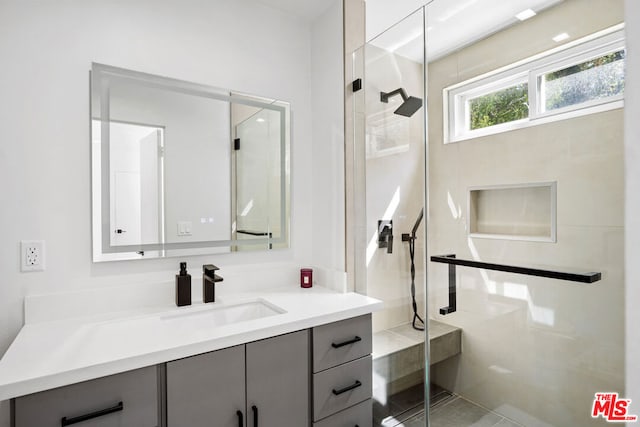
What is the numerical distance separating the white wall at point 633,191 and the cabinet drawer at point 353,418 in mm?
956

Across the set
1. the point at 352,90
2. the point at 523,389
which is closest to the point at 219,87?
the point at 352,90

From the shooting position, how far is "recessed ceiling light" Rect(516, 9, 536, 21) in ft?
3.94

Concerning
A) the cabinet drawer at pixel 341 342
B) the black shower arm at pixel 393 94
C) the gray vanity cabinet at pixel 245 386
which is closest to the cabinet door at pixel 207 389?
the gray vanity cabinet at pixel 245 386

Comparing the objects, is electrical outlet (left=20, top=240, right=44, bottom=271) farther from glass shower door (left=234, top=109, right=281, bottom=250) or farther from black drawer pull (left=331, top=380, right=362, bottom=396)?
black drawer pull (left=331, top=380, right=362, bottom=396)

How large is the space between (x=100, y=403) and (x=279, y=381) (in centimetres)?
58

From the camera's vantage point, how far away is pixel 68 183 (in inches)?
55.0

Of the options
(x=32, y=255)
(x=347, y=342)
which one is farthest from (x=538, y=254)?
(x=32, y=255)

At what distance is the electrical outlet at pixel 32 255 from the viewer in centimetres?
131

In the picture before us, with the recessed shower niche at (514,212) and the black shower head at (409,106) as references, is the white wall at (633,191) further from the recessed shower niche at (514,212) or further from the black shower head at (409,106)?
the black shower head at (409,106)

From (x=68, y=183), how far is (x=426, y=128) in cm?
156

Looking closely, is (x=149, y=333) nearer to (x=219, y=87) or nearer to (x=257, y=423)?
(x=257, y=423)

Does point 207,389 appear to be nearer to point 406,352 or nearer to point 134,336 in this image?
point 134,336

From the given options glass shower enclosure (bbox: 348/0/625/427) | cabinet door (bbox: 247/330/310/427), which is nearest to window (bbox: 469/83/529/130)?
glass shower enclosure (bbox: 348/0/625/427)

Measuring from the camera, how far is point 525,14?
3.98 feet
